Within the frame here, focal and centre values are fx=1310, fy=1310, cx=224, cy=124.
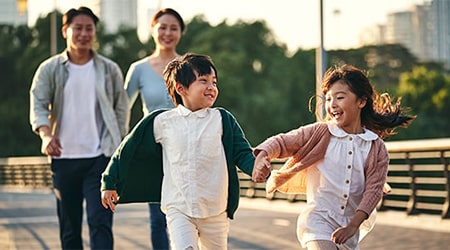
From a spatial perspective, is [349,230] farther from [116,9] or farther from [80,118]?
[116,9]

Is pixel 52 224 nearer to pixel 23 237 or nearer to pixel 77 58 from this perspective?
pixel 23 237

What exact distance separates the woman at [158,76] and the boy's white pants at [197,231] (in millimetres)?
2325

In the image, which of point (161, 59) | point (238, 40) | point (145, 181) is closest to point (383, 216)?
point (161, 59)

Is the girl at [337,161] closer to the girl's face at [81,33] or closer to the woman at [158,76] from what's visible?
the woman at [158,76]

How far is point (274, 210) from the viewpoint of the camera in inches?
798

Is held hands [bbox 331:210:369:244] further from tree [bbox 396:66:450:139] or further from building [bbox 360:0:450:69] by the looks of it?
building [bbox 360:0:450:69]

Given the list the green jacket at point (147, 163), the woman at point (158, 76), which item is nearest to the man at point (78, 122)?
the woman at point (158, 76)

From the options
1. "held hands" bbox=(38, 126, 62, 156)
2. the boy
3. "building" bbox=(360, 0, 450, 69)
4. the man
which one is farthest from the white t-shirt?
"building" bbox=(360, 0, 450, 69)

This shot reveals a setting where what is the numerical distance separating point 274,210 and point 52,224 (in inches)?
184

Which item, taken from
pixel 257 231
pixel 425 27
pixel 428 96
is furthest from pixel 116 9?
pixel 257 231

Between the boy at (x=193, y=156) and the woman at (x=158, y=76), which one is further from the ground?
the woman at (x=158, y=76)

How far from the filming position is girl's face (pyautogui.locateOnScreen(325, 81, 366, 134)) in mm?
6449

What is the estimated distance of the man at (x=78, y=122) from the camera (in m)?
8.76

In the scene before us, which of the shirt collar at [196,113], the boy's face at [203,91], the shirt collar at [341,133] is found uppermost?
the boy's face at [203,91]
